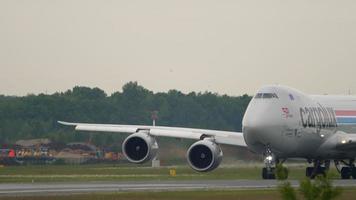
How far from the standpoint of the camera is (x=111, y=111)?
338 ft

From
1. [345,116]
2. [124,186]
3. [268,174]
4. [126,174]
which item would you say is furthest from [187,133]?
[124,186]

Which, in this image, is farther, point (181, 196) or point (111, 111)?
point (111, 111)

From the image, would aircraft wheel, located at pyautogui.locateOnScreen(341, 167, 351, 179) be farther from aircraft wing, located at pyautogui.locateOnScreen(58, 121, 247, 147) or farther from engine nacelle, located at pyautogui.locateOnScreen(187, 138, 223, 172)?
engine nacelle, located at pyautogui.locateOnScreen(187, 138, 223, 172)

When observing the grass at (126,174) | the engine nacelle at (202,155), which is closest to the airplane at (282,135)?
the engine nacelle at (202,155)

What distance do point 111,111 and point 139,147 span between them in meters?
43.0

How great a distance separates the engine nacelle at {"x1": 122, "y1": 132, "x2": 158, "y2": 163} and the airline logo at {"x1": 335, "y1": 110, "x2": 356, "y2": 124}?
9390mm

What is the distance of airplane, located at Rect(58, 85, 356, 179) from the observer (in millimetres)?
56188

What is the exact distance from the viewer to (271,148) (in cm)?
5656

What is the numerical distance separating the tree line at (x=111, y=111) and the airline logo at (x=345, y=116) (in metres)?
22.7

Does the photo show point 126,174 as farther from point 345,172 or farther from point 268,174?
point 345,172

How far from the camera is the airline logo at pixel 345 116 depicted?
61.2 m

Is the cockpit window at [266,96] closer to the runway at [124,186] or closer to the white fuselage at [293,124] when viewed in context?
the white fuselage at [293,124]

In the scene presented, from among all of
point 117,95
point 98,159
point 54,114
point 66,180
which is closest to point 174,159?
point 98,159

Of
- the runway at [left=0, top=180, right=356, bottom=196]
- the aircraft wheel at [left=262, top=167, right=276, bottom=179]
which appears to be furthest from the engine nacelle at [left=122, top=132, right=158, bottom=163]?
the aircraft wheel at [left=262, top=167, right=276, bottom=179]
